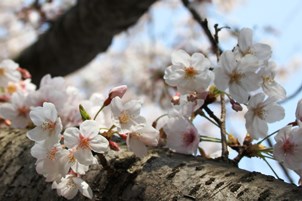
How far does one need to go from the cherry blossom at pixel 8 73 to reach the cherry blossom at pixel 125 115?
2.11ft

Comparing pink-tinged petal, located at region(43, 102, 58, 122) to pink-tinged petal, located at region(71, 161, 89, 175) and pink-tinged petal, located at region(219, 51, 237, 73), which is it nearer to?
pink-tinged petal, located at region(71, 161, 89, 175)

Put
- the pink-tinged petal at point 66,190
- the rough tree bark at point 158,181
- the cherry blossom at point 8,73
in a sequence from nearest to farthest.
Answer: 1. the rough tree bark at point 158,181
2. the pink-tinged petal at point 66,190
3. the cherry blossom at point 8,73

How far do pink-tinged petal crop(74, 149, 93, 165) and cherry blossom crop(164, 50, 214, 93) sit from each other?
24 centimetres

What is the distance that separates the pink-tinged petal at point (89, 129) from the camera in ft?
2.82

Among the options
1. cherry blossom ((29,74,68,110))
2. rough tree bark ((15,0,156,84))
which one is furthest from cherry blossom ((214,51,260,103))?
rough tree bark ((15,0,156,84))

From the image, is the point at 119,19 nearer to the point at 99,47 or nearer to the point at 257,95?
the point at 99,47

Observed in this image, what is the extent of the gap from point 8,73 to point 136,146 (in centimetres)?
69

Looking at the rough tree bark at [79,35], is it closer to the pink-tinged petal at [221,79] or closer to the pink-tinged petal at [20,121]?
the pink-tinged petal at [20,121]

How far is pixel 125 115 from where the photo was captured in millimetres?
904

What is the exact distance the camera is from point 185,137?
99cm

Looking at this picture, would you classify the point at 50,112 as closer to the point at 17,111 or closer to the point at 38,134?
the point at 38,134

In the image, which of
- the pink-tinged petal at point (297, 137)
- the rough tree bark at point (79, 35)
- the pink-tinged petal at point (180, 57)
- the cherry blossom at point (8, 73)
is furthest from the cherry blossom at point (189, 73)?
the rough tree bark at point (79, 35)

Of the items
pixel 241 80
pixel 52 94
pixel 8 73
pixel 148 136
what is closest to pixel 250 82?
pixel 241 80

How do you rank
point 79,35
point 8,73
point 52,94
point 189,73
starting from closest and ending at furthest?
point 189,73, point 52,94, point 8,73, point 79,35
